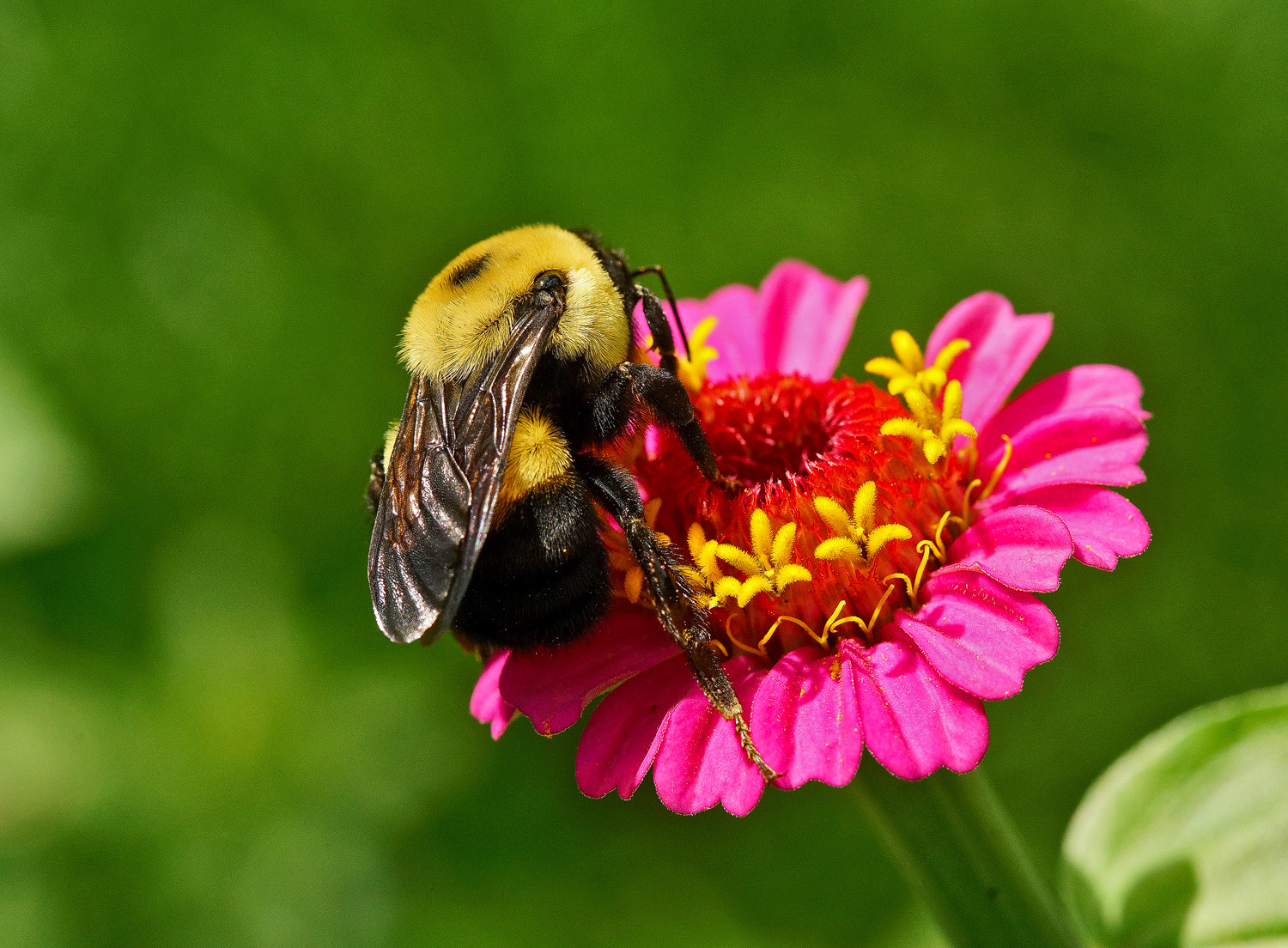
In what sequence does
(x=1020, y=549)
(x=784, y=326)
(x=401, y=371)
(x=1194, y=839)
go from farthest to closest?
(x=401, y=371)
(x=784, y=326)
(x=1194, y=839)
(x=1020, y=549)

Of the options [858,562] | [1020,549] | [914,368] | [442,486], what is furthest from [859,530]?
[442,486]

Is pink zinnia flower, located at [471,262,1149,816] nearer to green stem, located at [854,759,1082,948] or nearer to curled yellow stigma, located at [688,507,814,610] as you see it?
curled yellow stigma, located at [688,507,814,610]

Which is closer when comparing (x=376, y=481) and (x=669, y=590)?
(x=669, y=590)

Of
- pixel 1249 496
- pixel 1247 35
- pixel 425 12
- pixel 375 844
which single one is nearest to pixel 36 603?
pixel 375 844

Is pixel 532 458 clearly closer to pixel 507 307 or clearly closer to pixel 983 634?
pixel 507 307

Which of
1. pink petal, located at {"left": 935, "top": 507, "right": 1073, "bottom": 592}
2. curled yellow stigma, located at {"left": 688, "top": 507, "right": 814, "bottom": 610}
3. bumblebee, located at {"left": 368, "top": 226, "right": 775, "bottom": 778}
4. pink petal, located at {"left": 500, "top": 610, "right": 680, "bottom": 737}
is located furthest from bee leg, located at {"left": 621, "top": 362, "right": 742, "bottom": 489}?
pink petal, located at {"left": 935, "top": 507, "right": 1073, "bottom": 592}

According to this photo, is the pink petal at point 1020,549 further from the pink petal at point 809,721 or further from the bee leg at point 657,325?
the bee leg at point 657,325

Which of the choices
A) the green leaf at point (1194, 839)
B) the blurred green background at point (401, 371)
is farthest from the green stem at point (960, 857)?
the blurred green background at point (401, 371)
